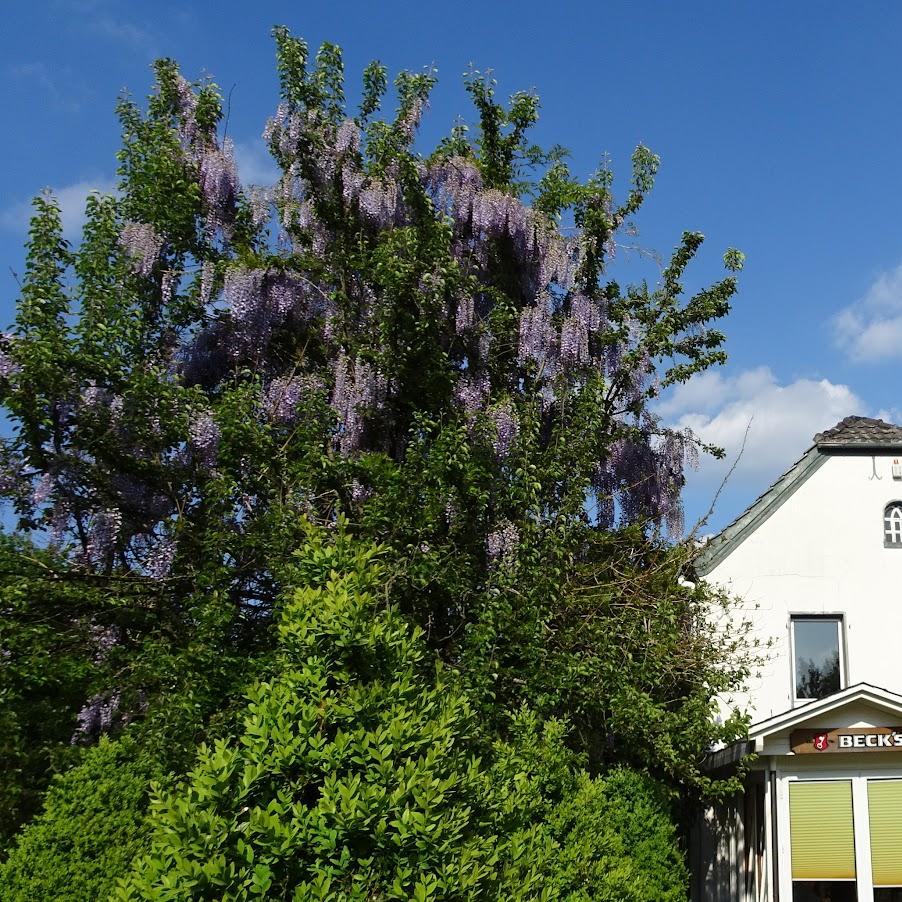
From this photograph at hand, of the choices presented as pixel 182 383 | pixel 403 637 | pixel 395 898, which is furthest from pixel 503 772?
pixel 182 383

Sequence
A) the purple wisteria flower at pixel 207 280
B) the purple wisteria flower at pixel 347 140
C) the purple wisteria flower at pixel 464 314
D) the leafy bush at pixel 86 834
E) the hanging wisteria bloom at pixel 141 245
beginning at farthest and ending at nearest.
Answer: the purple wisteria flower at pixel 347 140, the purple wisteria flower at pixel 464 314, the hanging wisteria bloom at pixel 141 245, the purple wisteria flower at pixel 207 280, the leafy bush at pixel 86 834

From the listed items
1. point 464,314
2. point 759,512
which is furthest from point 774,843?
point 464,314

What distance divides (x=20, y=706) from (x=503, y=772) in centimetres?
660

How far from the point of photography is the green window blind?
468 inches

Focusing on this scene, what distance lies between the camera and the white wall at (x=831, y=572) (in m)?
14.4

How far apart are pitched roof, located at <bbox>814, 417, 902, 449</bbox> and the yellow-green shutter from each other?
5.53 metres

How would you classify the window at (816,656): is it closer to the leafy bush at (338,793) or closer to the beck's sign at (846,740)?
the beck's sign at (846,740)

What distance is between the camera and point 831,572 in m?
14.9

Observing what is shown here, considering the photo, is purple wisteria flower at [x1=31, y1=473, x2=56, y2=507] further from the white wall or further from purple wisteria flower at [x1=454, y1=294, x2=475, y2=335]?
the white wall

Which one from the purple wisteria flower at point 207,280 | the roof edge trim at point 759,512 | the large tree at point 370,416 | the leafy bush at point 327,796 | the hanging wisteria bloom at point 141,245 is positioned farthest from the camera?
the roof edge trim at point 759,512

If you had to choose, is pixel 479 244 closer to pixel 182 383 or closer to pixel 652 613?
pixel 182 383

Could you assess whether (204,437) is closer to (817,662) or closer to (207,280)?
(207,280)

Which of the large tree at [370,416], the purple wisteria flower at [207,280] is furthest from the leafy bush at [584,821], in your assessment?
the purple wisteria flower at [207,280]

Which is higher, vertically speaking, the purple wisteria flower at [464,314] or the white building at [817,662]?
the purple wisteria flower at [464,314]
